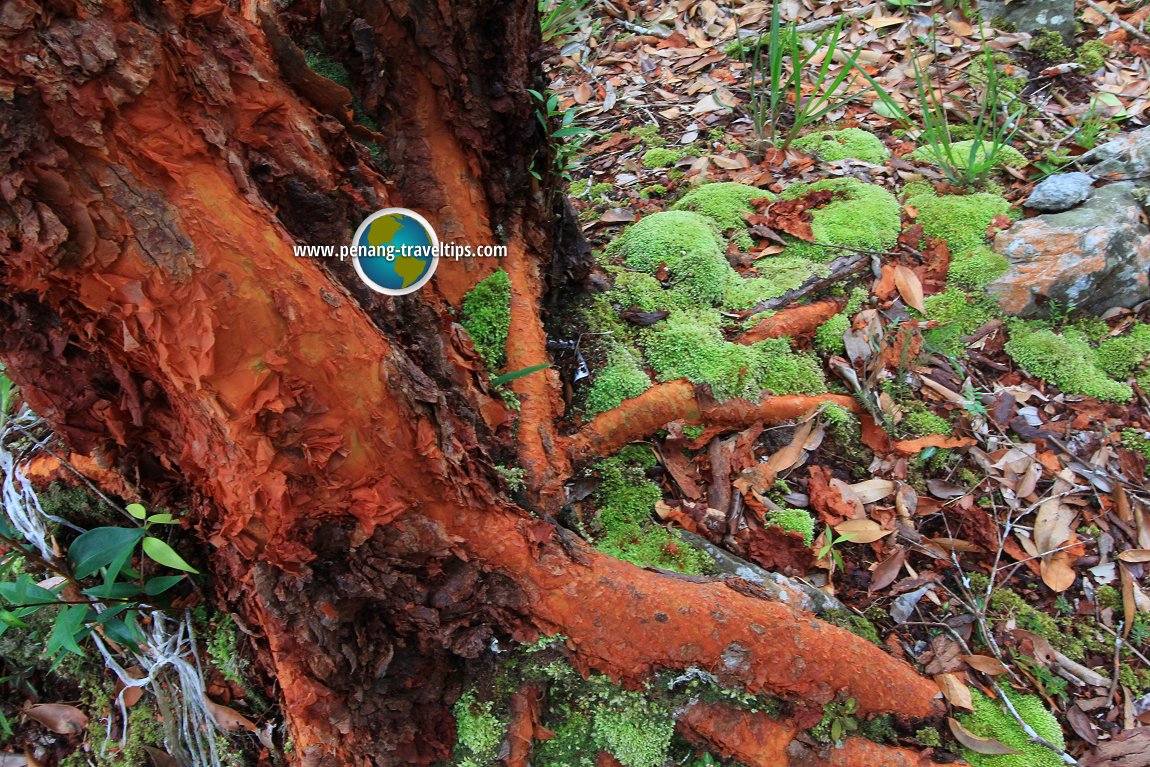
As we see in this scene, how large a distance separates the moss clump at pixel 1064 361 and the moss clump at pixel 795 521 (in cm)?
127

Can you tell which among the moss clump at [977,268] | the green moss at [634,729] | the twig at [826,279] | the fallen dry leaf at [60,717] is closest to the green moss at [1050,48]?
the moss clump at [977,268]

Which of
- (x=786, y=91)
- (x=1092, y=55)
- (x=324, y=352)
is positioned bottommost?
(x=1092, y=55)

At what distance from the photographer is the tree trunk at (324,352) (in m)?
1.24

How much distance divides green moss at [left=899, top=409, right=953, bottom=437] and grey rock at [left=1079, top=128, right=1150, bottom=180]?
163 centimetres

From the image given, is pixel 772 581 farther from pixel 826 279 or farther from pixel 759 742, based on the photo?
pixel 826 279

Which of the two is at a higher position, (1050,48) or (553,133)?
(553,133)

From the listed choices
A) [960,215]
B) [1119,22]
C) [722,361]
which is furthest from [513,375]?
[1119,22]

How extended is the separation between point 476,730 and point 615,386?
1202mm

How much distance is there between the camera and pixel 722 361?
8.69 ft

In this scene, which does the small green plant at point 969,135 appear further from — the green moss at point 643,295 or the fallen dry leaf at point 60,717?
the fallen dry leaf at point 60,717

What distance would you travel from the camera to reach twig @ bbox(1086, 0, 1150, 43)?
13.1ft

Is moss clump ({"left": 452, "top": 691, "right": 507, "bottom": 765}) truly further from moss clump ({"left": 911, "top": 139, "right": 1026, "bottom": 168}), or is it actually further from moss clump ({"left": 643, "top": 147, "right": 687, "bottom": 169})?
moss clump ({"left": 911, "top": 139, "right": 1026, "bottom": 168})

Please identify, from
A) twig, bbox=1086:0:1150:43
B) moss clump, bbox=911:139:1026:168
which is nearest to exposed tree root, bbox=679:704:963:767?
A: moss clump, bbox=911:139:1026:168

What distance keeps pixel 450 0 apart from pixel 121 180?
97 centimetres
